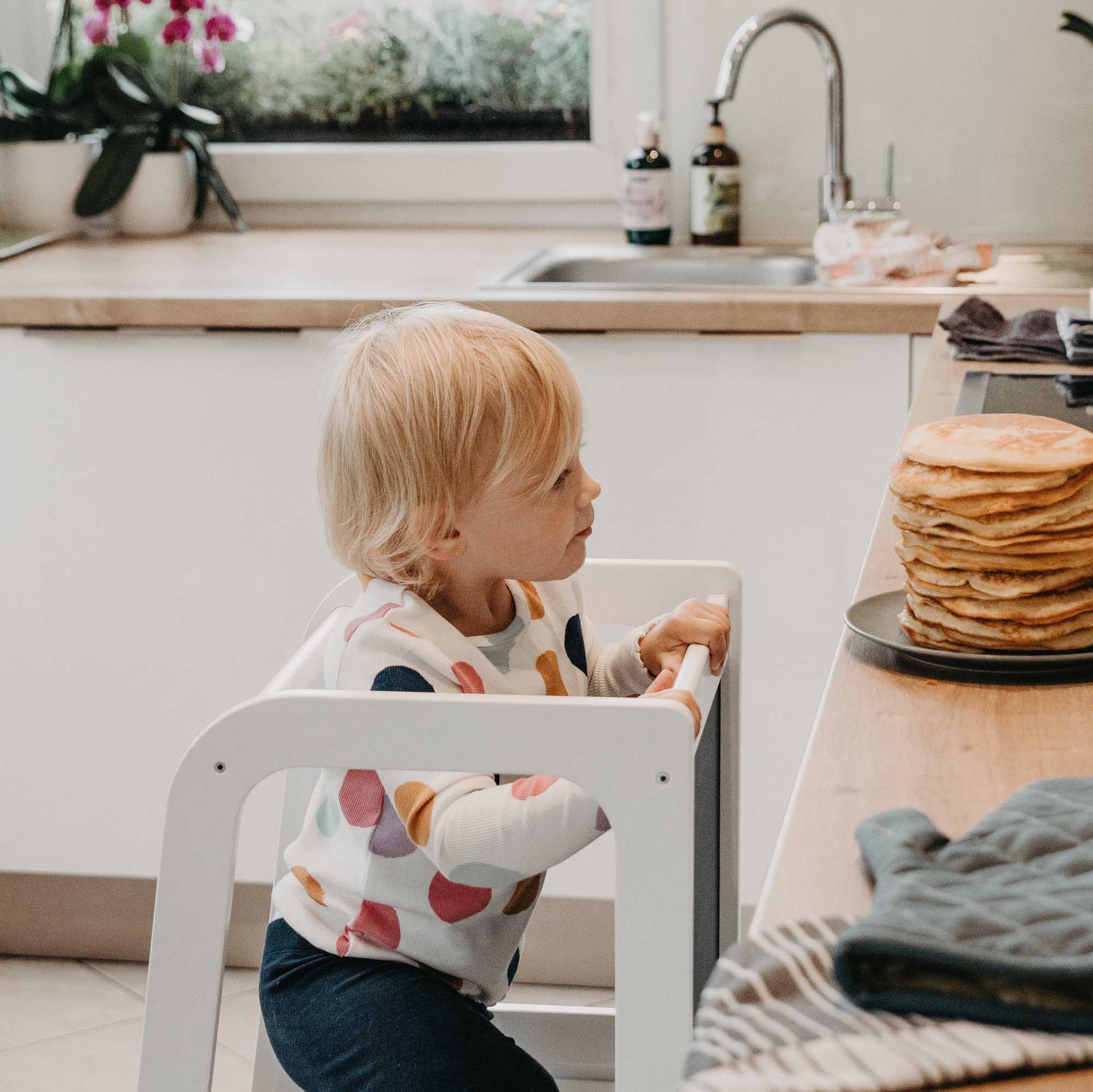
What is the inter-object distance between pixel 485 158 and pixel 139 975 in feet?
4.63

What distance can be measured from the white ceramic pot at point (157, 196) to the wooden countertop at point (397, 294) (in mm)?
211

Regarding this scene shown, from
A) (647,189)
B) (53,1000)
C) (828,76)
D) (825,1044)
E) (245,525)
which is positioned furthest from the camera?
(647,189)

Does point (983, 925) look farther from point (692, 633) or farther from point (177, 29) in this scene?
point (177, 29)

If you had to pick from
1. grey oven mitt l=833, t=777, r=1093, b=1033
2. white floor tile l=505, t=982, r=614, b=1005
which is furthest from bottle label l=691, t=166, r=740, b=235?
grey oven mitt l=833, t=777, r=1093, b=1033

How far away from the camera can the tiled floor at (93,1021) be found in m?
1.94

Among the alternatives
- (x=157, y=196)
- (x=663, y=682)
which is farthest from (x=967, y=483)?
(x=157, y=196)

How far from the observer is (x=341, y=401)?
1.08 m

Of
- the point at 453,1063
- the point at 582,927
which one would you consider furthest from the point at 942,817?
the point at 582,927

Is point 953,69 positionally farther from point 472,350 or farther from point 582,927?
point 472,350

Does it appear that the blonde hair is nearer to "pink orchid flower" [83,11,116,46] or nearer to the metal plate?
the metal plate

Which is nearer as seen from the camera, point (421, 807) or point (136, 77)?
point (421, 807)

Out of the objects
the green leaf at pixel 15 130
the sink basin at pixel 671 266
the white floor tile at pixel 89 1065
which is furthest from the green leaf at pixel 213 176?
the white floor tile at pixel 89 1065

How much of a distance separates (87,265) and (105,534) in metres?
0.45

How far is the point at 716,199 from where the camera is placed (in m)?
2.37
